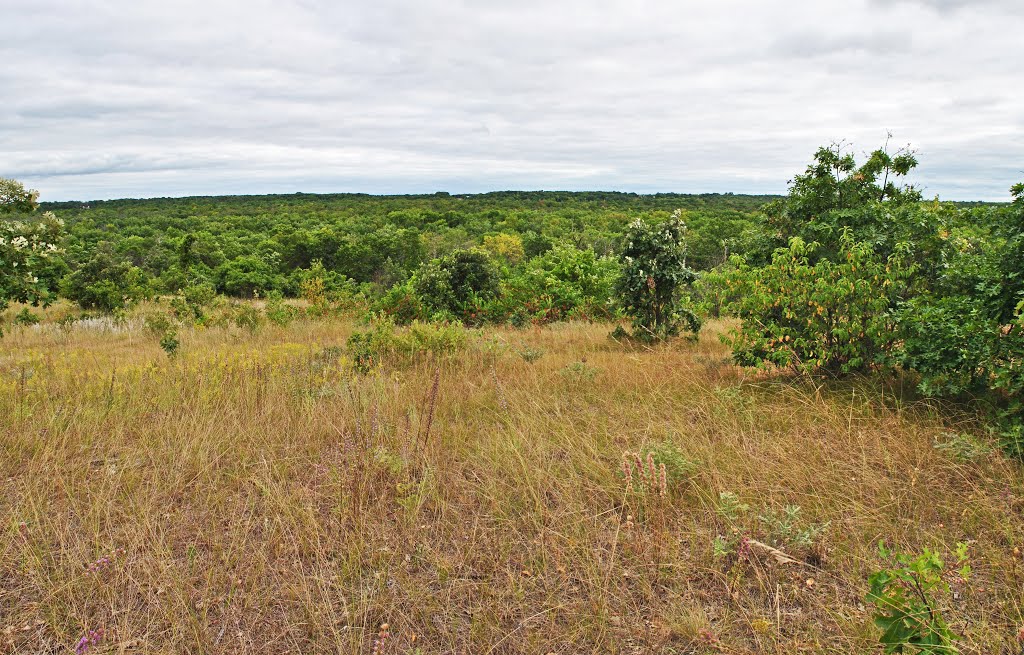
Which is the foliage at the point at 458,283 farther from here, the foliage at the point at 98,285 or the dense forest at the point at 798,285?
the foliage at the point at 98,285

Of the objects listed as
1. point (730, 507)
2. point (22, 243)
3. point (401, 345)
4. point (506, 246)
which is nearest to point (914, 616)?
point (730, 507)

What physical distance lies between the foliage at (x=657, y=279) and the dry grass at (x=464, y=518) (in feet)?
12.6

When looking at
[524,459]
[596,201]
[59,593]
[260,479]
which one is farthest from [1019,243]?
[596,201]

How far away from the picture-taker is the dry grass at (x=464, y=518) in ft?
7.16

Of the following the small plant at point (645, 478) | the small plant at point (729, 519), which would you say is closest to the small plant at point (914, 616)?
the small plant at point (729, 519)

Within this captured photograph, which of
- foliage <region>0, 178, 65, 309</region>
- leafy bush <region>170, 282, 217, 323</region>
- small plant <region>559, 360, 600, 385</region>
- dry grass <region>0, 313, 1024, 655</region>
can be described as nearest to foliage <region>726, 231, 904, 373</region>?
dry grass <region>0, 313, 1024, 655</region>

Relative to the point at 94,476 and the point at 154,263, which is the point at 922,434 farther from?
the point at 154,263

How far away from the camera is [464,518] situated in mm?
2891

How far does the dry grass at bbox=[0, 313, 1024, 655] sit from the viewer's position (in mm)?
2182

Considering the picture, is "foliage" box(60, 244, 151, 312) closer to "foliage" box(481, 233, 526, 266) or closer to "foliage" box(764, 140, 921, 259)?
"foliage" box(764, 140, 921, 259)

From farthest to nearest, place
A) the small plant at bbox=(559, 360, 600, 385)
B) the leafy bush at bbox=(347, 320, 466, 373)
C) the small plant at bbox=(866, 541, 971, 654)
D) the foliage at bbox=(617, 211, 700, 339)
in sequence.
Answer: the foliage at bbox=(617, 211, 700, 339) → the leafy bush at bbox=(347, 320, 466, 373) → the small plant at bbox=(559, 360, 600, 385) → the small plant at bbox=(866, 541, 971, 654)

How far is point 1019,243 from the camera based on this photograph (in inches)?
150

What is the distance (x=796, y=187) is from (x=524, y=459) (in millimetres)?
6052

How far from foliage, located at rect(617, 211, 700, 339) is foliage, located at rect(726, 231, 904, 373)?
2.89 meters
